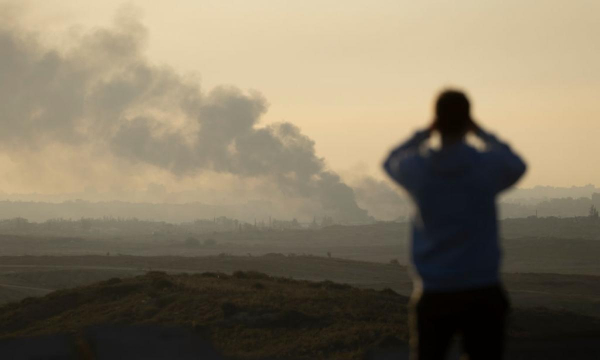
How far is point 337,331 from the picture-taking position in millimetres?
26359

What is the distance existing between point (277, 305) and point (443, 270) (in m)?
26.5

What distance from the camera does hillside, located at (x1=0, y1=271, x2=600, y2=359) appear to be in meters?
24.8

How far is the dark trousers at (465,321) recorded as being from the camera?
17.1 ft

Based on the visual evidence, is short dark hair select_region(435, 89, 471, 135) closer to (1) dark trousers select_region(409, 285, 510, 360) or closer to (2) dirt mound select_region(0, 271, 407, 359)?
(1) dark trousers select_region(409, 285, 510, 360)

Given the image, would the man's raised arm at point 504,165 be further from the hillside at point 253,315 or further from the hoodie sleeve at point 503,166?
the hillside at point 253,315

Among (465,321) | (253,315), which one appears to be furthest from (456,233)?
(253,315)

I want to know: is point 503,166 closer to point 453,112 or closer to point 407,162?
point 453,112

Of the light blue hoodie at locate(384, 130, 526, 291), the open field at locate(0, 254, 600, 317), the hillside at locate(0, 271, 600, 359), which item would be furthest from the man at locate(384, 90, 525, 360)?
the open field at locate(0, 254, 600, 317)


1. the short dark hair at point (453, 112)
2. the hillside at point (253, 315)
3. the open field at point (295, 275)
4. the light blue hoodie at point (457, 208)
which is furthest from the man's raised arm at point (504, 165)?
the open field at point (295, 275)

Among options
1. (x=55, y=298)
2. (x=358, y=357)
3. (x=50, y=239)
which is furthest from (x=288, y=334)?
(x=50, y=239)

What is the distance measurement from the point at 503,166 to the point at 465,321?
0.96 meters

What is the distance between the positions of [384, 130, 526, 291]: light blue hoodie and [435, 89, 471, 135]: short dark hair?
0.11 m

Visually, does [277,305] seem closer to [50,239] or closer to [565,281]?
[565,281]

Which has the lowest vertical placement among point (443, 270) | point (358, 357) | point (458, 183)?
point (358, 357)
